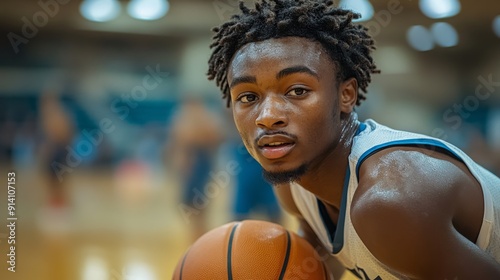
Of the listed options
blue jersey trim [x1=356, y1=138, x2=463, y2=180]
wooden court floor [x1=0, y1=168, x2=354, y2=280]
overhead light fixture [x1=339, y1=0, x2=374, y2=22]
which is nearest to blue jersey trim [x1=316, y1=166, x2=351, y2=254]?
blue jersey trim [x1=356, y1=138, x2=463, y2=180]

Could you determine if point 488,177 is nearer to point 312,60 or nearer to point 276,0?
point 312,60

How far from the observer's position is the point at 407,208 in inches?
64.6

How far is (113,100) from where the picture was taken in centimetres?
1250

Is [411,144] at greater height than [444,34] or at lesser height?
lesser

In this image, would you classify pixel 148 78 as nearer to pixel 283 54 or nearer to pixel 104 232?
pixel 104 232

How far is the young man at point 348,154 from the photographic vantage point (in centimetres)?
165

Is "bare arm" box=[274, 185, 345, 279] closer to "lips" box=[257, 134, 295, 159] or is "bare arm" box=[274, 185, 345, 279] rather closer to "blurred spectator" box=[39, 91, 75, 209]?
"lips" box=[257, 134, 295, 159]

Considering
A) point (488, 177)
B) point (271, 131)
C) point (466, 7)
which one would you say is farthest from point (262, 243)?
point (466, 7)

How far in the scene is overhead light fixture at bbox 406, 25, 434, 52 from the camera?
476 inches

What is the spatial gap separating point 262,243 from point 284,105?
54cm

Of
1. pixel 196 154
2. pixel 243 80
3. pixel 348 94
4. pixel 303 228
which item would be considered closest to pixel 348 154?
pixel 348 94

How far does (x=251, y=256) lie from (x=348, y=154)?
496mm

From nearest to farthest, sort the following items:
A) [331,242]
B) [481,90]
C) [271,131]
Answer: [271,131]
[331,242]
[481,90]

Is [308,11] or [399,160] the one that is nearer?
[399,160]
